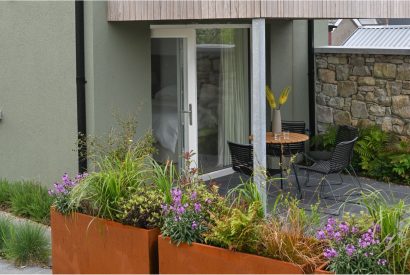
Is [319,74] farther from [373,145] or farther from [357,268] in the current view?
[357,268]

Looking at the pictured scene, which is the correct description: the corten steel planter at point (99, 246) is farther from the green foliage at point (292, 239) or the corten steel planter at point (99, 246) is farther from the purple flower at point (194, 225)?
the green foliage at point (292, 239)

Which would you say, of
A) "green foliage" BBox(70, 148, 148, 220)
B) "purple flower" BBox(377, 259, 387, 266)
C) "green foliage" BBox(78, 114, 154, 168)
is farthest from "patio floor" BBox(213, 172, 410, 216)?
"purple flower" BBox(377, 259, 387, 266)

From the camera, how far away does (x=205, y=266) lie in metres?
5.07

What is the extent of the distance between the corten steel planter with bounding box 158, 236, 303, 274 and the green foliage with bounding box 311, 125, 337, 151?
6.13m

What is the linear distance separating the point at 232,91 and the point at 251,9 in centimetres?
387

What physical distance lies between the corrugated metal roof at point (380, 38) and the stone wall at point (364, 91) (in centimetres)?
36

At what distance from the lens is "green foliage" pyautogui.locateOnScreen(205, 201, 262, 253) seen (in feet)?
16.0

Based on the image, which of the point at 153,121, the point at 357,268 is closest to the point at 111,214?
the point at 357,268

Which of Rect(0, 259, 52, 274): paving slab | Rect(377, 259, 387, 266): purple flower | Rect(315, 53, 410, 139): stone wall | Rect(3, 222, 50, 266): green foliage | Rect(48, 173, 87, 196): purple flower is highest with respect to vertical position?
Rect(315, 53, 410, 139): stone wall

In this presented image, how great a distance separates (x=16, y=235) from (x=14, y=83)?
3136 mm

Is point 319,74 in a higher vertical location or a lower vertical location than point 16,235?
higher

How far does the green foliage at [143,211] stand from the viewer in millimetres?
5509

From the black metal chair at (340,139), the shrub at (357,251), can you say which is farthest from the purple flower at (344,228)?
the black metal chair at (340,139)

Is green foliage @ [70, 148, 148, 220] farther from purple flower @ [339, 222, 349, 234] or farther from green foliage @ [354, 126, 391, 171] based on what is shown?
green foliage @ [354, 126, 391, 171]
